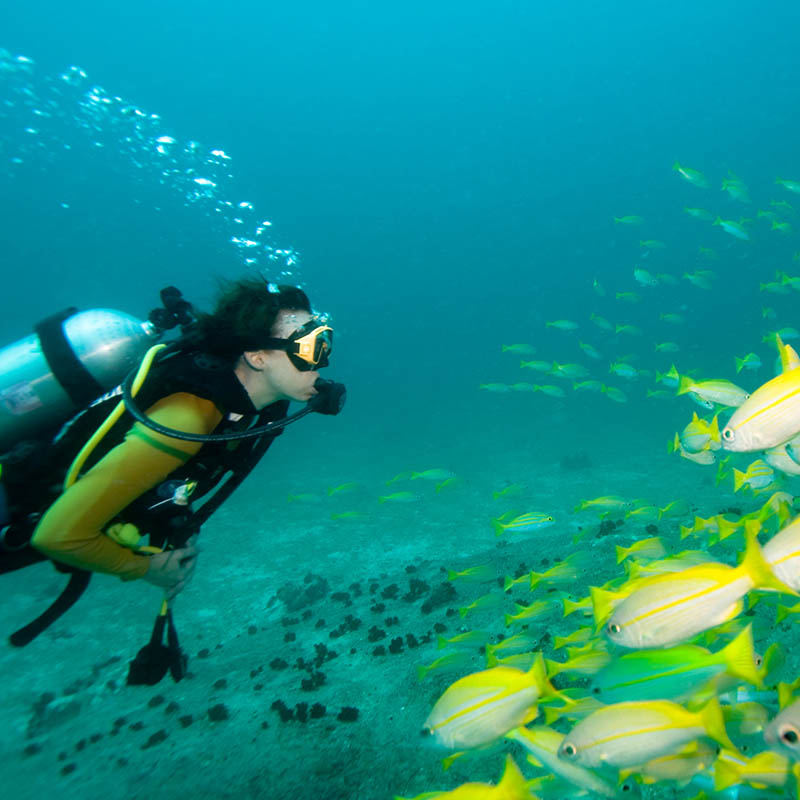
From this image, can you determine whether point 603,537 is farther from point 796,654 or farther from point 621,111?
point 621,111

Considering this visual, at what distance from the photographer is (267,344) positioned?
3252mm

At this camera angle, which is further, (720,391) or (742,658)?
(720,391)

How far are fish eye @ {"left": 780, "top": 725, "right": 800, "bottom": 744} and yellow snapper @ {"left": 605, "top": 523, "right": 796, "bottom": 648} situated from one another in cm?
40

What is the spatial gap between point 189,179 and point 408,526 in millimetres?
42635

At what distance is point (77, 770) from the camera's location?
554 cm

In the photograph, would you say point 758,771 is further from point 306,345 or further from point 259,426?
point 306,345

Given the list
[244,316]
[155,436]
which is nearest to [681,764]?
[155,436]

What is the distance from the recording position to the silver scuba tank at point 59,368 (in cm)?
314

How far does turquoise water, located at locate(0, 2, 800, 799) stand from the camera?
6047 millimetres

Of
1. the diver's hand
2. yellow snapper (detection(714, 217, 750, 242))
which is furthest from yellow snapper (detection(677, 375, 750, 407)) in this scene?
yellow snapper (detection(714, 217, 750, 242))

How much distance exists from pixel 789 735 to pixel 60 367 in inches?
168

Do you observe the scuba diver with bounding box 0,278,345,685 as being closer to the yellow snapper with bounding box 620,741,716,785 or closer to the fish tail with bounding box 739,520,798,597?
the fish tail with bounding box 739,520,798,597

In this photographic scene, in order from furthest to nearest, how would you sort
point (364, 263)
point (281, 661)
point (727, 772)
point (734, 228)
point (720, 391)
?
1. point (364, 263)
2. point (734, 228)
3. point (281, 661)
4. point (720, 391)
5. point (727, 772)

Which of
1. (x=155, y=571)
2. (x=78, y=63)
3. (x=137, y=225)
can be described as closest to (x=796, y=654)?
(x=155, y=571)
